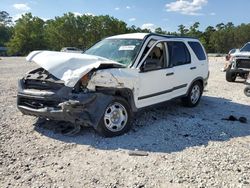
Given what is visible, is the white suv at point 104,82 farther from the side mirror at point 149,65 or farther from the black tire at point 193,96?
the black tire at point 193,96

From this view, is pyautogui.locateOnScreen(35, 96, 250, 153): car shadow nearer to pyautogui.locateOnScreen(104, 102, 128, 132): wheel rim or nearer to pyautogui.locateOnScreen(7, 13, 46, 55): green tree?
pyautogui.locateOnScreen(104, 102, 128, 132): wheel rim

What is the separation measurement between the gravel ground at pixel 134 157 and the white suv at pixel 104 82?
0.42 meters

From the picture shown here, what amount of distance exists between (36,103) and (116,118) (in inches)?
58.4

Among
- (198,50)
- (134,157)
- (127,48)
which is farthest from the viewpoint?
(198,50)

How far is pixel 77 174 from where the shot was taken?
180 inches

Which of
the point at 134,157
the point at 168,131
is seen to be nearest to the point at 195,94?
the point at 168,131

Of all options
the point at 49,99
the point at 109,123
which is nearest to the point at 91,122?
the point at 109,123

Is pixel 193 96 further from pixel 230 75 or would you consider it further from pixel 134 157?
pixel 230 75

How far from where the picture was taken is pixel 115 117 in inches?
244

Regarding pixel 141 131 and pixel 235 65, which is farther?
pixel 235 65

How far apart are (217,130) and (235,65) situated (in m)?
8.43

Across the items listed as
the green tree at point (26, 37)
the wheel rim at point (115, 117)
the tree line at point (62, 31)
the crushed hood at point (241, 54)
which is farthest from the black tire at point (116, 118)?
the green tree at point (26, 37)

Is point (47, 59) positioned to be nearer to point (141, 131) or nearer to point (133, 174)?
point (141, 131)

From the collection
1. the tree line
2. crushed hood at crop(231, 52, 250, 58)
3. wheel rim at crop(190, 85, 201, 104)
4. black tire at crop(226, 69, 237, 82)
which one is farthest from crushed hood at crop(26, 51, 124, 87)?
the tree line
